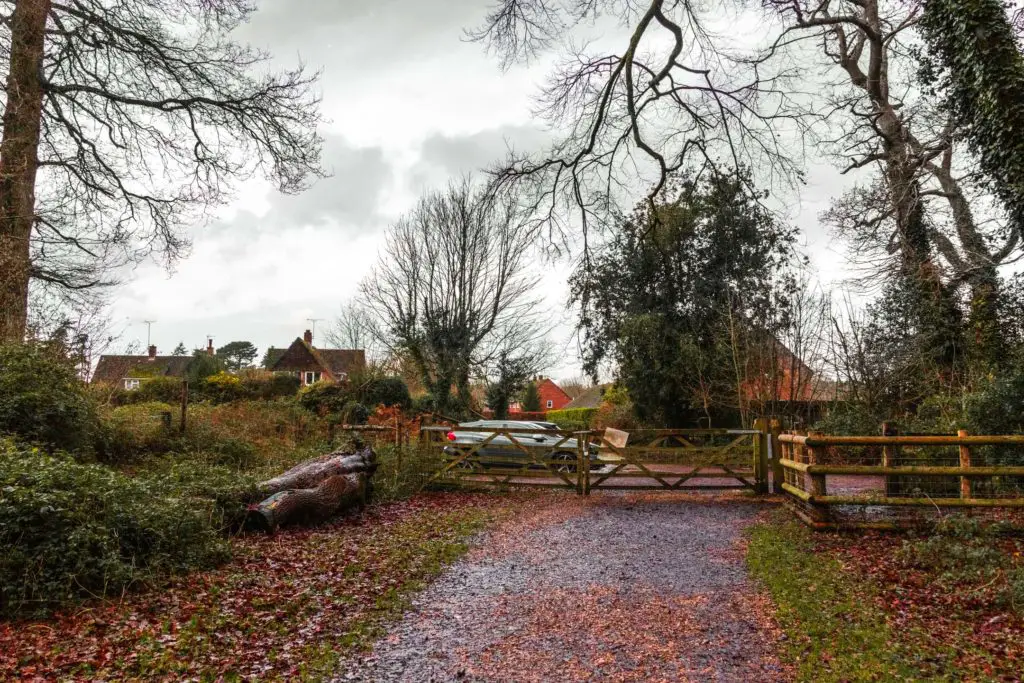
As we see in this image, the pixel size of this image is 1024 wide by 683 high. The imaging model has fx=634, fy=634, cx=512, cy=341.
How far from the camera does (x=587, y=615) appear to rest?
18.1ft

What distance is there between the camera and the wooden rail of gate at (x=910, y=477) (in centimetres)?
800

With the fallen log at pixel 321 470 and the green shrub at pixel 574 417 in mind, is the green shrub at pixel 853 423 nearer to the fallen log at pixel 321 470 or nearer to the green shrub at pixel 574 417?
the fallen log at pixel 321 470

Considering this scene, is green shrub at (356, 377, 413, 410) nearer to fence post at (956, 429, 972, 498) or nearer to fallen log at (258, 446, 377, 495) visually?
fallen log at (258, 446, 377, 495)

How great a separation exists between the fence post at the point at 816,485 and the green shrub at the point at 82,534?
7.39 meters

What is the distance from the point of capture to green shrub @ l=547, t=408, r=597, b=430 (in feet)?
92.9

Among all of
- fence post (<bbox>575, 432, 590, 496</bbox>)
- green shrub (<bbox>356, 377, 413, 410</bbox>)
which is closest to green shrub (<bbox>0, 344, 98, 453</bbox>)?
fence post (<bbox>575, 432, 590, 496</bbox>)

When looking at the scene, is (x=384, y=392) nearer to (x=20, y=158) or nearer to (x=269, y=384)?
(x=269, y=384)

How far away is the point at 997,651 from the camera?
453 cm

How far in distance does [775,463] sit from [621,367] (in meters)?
12.3

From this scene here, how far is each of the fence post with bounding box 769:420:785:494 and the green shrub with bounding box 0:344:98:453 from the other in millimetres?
11978

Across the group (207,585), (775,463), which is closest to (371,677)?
(207,585)

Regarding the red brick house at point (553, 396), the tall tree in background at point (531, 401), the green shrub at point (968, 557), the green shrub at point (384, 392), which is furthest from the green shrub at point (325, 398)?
the red brick house at point (553, 396)

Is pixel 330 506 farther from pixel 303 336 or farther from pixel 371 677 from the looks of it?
pixel 303 336

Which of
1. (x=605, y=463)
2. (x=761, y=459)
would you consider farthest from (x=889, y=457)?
(x=605, y=463)
